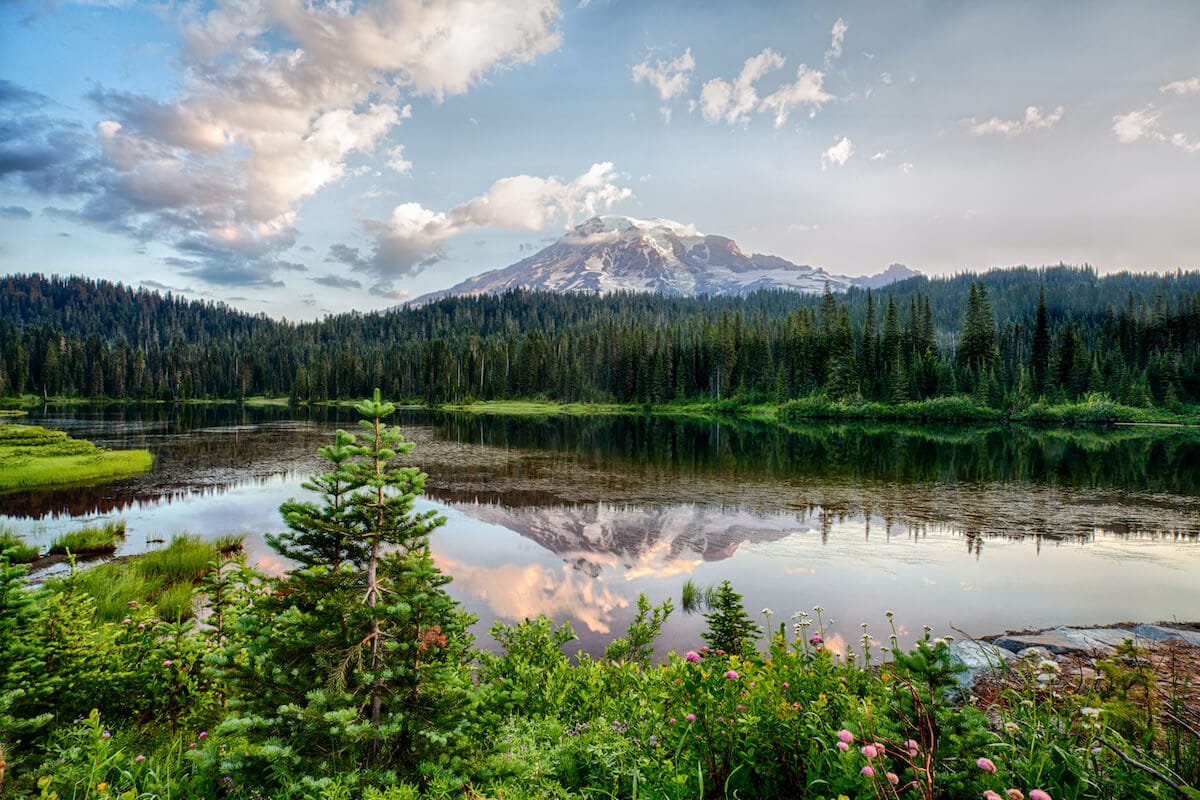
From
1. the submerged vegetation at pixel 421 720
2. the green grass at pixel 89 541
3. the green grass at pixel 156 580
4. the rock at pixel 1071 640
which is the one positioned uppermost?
the submerged vegetation at pixel 421 720

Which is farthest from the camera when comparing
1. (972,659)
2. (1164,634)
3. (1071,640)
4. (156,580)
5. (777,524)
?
(777,524)

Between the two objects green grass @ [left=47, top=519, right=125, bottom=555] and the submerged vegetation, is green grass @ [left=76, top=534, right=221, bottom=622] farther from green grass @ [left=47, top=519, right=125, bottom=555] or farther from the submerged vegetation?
the submerged vegetation

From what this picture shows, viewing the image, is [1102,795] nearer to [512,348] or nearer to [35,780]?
[35,780]

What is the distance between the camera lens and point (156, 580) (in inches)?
559

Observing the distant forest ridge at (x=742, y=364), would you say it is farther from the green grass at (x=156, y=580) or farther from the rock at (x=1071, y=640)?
the green grass at (x=156, y=580)

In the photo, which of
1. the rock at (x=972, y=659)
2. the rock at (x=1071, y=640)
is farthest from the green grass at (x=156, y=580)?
the rock at (x=1071, y=640)

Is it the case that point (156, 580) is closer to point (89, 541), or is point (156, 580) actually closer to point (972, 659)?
point (89, 541)

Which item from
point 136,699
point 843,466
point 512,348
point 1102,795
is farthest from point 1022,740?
point 512,348

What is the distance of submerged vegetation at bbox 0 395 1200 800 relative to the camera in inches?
137

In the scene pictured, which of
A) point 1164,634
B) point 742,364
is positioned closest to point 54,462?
point 1164,634

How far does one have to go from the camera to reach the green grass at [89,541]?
680 inches

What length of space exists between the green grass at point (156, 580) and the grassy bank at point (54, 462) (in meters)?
18.7

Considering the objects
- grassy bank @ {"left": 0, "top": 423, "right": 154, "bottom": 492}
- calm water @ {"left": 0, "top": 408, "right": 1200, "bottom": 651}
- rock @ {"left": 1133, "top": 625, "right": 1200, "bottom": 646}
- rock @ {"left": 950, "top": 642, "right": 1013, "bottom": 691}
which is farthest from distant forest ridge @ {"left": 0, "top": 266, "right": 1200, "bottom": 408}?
grassy bank @ {"left": 0, "top": 423, "right": 154, "bottom": 492}

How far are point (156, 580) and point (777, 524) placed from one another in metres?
19.5
